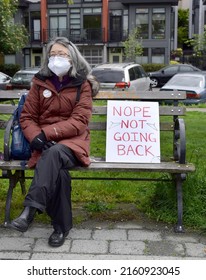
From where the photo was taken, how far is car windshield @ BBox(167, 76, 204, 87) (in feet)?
58.8

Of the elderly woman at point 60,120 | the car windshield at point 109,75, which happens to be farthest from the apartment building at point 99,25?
the elderly woman at point 60,120

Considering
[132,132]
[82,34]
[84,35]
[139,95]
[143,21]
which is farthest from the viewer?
[82,34]

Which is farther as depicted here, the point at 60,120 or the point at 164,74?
the point at 164,74

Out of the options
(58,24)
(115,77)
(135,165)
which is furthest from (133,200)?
(58,24)

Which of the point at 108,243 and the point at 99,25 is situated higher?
the point at 99,25

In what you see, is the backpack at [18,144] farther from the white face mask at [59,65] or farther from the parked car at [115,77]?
the parked car at [115,77]

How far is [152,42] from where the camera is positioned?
4341cm

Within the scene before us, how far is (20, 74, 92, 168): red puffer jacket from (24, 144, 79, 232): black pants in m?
0.25

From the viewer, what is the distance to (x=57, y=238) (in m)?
4.00

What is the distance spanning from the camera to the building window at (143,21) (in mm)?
43469

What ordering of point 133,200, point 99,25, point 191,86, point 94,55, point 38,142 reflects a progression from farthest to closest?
1. point 94,55
2. point 99,25
3. point 191,86
4. point 133,200
5. point 38,142

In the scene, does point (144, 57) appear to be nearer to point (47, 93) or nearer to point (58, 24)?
point (58, 24)

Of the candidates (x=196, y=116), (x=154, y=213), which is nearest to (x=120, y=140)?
(x=154, y=213)

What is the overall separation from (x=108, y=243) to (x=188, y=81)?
1501 cm
